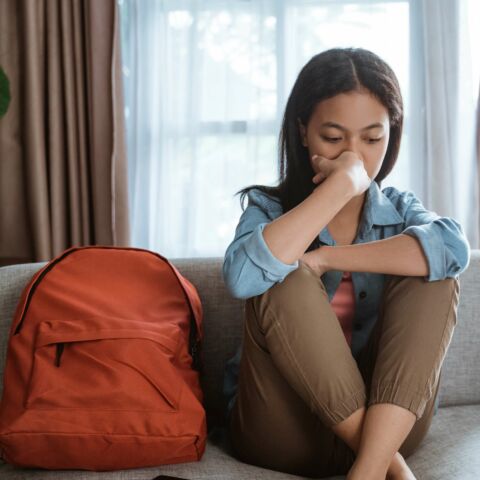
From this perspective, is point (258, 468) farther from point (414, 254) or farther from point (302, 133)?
point (302, 133)

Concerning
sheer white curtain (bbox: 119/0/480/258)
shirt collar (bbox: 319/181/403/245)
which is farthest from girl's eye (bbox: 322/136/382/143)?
sheer white curtain (bbox: 119/0/480/258)

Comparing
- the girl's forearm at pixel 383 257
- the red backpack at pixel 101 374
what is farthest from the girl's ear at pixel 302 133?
the red backpack at pixel 101 374

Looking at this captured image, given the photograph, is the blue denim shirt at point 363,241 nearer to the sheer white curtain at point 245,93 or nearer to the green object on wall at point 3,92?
the sheer white curtain at point 245,93

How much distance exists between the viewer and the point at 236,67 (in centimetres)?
261

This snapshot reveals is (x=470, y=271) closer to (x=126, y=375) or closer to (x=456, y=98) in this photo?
(x=126, y=375)

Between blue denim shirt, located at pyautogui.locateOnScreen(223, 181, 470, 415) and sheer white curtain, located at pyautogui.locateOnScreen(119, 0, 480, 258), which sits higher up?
sheer white curtain, located at pyautogui.locateOnScreen(119, 0, 480, 258)

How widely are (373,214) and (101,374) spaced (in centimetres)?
65

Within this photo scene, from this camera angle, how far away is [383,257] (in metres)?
1.20

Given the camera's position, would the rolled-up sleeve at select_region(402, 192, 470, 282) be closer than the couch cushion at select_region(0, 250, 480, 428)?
Yes

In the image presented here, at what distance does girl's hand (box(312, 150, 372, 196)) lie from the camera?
1.23 m

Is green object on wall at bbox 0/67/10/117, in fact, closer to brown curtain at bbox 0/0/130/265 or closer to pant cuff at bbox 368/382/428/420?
brown curtain at bbox 0/0/130/265

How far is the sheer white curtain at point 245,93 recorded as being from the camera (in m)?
2.56

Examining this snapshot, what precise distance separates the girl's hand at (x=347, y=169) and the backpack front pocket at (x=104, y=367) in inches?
17.8

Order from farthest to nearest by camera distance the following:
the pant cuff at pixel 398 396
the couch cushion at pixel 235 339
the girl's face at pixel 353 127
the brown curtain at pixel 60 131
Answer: the brown curtain at pixel 60 131
the couch cushion at pixel 235 339
the girl's face at pixel 353 127
the pant cuff at pixel 398 396
